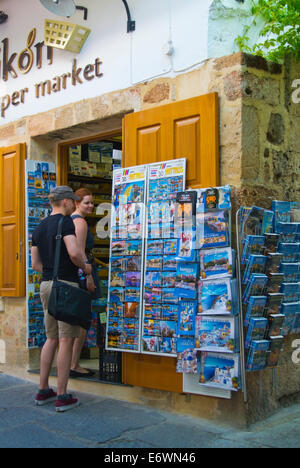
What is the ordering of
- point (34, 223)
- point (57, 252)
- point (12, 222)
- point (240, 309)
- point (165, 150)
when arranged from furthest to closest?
point (12, 222) < point (34, 223) < point (165, 150) < point (57, 252) < point (240, 309)

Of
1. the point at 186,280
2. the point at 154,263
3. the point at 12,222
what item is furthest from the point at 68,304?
the point at 12,222

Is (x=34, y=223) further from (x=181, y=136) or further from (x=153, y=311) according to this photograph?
(x=181, y=136)

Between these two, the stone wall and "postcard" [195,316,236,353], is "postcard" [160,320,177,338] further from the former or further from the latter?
the stone wall

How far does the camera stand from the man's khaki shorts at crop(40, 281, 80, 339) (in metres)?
4.50

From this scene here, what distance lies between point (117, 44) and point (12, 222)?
7.44ft

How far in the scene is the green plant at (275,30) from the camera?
14.8 feet

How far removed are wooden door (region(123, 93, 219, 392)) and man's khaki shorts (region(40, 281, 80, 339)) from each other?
0.61 metres

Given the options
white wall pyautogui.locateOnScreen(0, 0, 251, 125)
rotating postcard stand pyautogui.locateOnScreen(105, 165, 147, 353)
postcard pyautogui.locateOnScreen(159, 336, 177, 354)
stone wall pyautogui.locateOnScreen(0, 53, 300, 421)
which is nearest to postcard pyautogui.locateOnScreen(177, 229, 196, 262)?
stone wall pyautogui.locateOnScreen(0, 53, 300, 421)

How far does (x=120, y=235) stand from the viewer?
4949mm

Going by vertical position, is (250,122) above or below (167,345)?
above

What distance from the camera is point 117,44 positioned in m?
5.34

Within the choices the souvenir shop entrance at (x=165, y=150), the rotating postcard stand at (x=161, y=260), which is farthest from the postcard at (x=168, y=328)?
the souvenir shop entrance at (x=165, y=150)

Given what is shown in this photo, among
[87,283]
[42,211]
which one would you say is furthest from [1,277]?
[87,283]

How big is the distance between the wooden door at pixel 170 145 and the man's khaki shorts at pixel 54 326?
61cm
